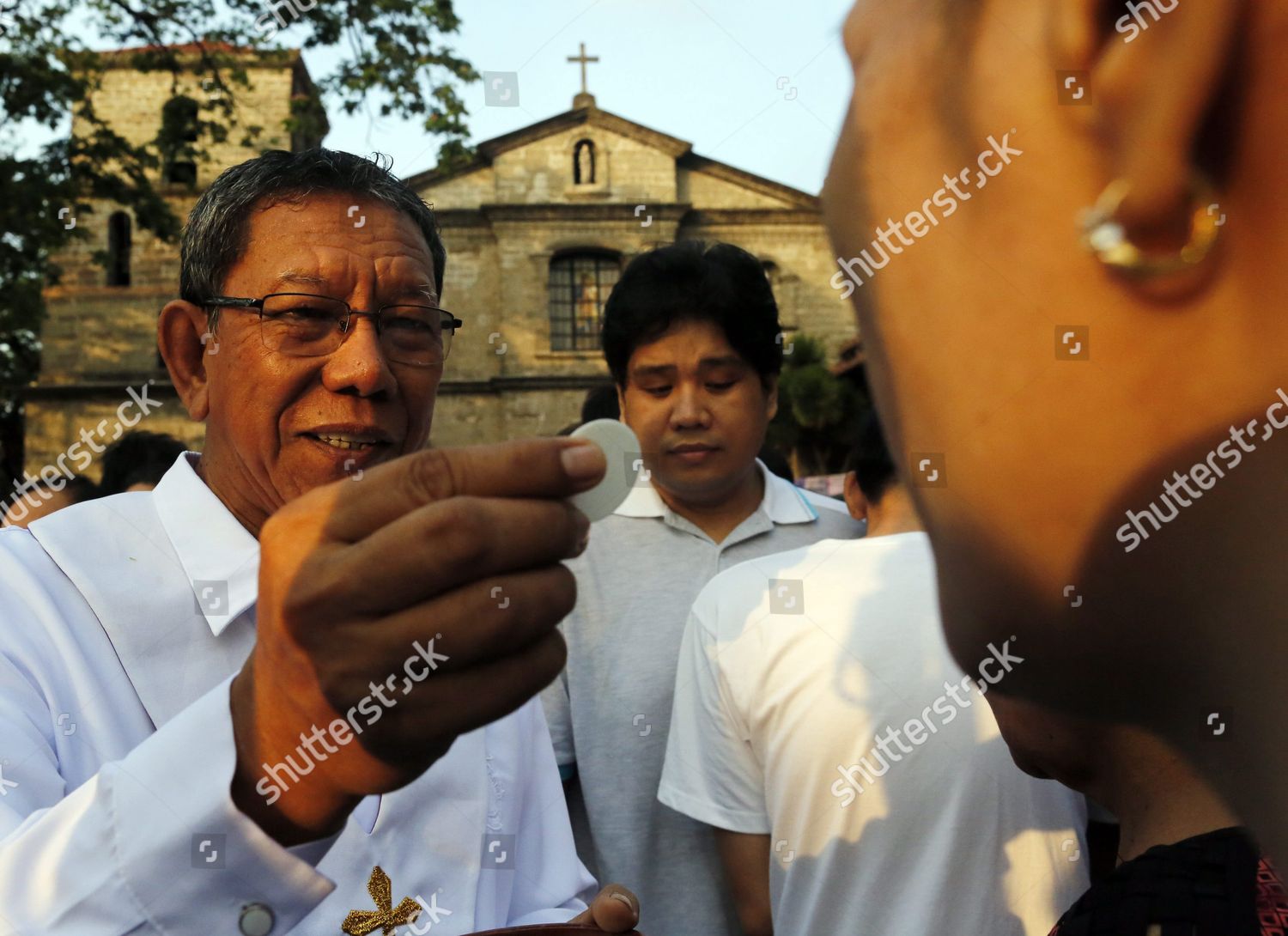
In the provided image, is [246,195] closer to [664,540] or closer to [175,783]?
[175,783]

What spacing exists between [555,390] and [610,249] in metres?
4.15

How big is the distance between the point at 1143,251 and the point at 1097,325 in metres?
0.04

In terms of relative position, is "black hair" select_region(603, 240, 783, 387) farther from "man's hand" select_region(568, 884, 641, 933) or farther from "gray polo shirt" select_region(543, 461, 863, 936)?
"man's hand" select_region(568, 884, 641, 933)

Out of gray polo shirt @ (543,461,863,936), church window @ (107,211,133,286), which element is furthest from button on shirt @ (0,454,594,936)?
church window @ (107,211,133,286)

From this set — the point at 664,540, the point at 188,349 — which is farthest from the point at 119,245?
the point at 188,349

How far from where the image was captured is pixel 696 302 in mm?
2861

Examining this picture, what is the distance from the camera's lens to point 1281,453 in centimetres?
51

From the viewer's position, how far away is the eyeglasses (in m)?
1.86

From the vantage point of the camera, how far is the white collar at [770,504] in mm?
2963

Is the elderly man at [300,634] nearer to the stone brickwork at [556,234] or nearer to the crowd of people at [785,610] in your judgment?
the crowd of people at [785,610]

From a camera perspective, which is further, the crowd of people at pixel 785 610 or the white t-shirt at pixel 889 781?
the white t-shirt at pixel 889 781

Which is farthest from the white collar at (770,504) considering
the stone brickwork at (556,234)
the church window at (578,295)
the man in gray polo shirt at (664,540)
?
the church window at (578,295)

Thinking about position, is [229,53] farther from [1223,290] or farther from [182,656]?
[1223,290]

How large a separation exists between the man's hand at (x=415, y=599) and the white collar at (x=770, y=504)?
1985mm
